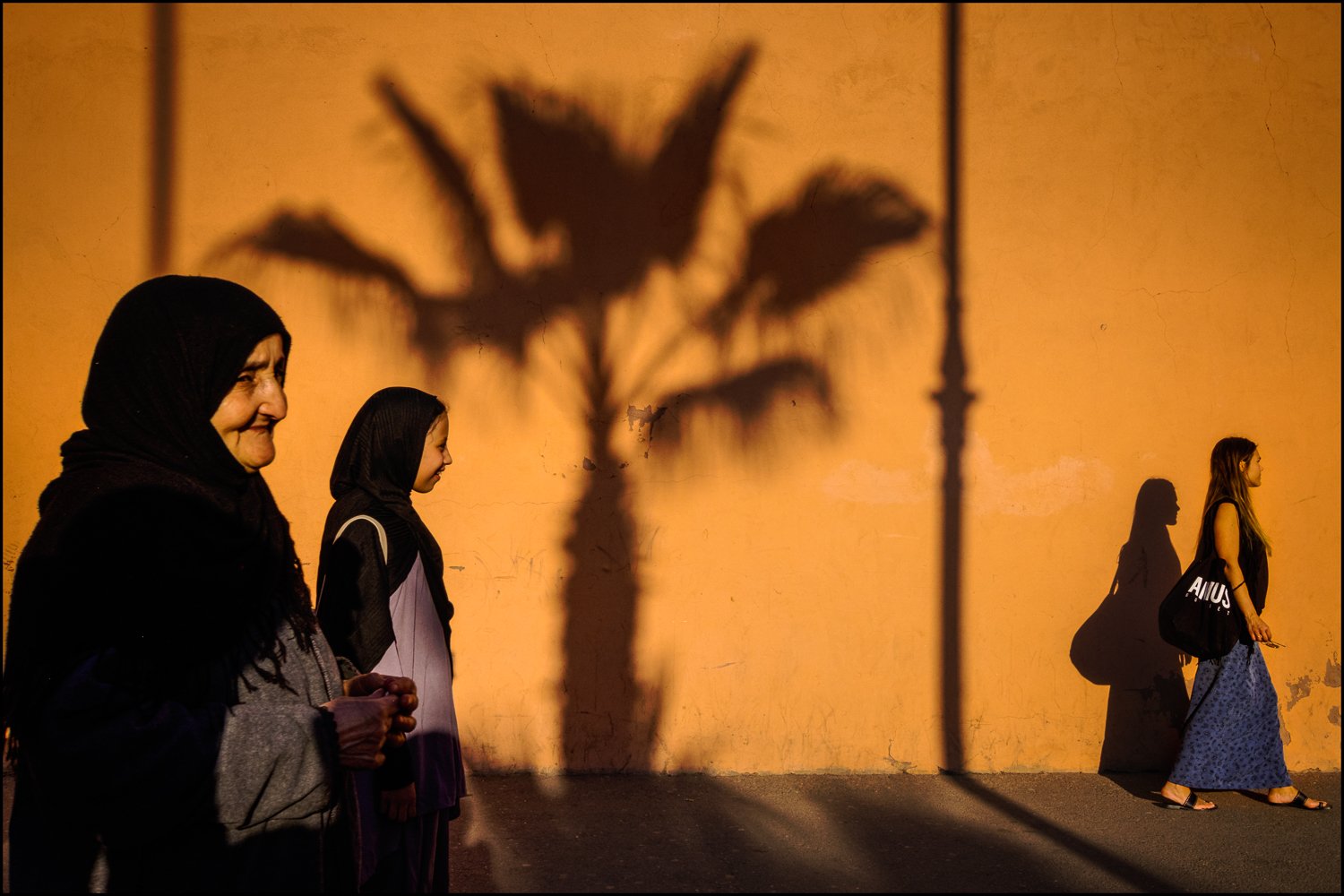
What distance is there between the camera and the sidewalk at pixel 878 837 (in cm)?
451

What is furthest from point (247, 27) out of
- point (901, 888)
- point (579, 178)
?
point (901, 888)

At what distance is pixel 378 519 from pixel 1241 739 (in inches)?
172

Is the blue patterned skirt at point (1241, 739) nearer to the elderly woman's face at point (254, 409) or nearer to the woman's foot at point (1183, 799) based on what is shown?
the woman's foot at point (1183, 799)

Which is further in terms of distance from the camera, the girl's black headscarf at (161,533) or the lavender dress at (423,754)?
the lavender dress at (423,754)

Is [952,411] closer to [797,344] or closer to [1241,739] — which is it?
[797,344]

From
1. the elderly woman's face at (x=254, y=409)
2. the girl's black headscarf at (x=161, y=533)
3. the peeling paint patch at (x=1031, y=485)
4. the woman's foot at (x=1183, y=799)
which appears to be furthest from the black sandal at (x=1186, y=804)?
the elderly woman's face at (x=254, y=409)

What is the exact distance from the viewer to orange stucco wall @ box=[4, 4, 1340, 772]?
5.94 m

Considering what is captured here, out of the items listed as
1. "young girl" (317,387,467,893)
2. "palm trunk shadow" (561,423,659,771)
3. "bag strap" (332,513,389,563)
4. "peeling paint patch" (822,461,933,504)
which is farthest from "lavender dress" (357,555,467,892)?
"peeling paint patch" (822,461,933,504)

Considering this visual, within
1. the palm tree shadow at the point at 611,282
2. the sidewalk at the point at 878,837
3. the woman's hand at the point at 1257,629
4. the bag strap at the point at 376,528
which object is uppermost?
the palm tree shadow at the point at 611,282

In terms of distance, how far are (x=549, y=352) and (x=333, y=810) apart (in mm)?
4261

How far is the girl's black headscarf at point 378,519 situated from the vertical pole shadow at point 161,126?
3218 mm

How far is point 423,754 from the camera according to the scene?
3.08 metres

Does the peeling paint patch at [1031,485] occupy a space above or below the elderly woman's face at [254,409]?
below

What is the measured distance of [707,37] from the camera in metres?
6.08
